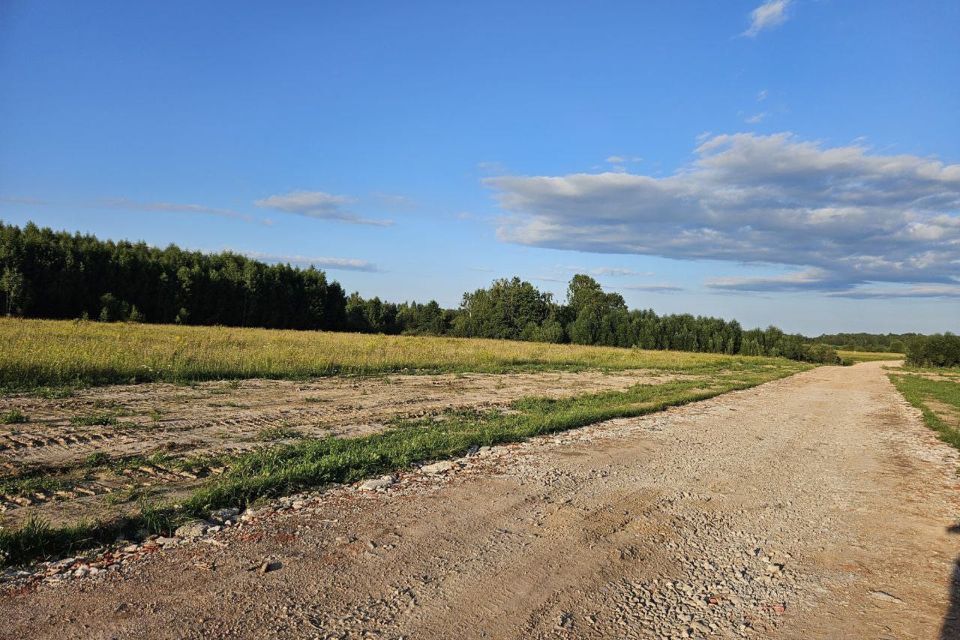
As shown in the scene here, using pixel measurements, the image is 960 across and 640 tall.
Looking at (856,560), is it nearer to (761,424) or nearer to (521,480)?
(521,480)

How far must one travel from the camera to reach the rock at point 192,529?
15.9 feet

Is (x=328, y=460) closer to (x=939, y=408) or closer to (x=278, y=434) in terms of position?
(x=278, y=434)

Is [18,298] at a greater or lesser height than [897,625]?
greater

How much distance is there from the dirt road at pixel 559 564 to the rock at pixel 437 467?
0.39ft

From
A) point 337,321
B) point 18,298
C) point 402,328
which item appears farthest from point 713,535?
point 402,328

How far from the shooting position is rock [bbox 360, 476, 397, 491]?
6.43 m

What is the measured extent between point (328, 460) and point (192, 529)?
2210 mm

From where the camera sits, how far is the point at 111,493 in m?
5.76

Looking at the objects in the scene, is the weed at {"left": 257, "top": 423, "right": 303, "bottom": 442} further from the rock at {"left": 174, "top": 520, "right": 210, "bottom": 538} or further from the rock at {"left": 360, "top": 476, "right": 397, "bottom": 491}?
the rock at {"left": 174, "top": 520, "right": 210, "bottom": 538}

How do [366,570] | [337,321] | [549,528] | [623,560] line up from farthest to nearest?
[337,321] → [549,528] → [623,560] → [366,570]

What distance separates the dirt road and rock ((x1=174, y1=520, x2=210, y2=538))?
0.73 ft

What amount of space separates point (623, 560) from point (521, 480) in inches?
93.8

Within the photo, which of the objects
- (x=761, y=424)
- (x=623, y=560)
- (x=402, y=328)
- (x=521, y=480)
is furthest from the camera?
(x=402, y=328)

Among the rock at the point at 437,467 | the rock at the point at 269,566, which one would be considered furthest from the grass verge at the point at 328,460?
the rock at the point at 269,566
